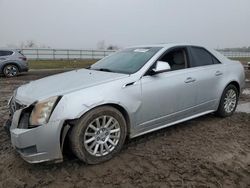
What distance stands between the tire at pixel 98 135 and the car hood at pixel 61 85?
42 cm

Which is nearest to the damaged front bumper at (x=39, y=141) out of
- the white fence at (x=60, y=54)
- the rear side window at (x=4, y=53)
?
the rear side window at (x=4, y=53)

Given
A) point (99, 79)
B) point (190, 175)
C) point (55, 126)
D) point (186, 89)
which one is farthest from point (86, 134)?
point (186, 89)

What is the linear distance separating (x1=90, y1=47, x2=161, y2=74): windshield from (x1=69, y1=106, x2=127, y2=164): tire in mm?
854

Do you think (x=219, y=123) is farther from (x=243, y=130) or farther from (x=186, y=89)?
(x=186, y=89)

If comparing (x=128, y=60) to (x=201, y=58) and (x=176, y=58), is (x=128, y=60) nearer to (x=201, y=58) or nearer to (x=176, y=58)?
(x=176, y=58)

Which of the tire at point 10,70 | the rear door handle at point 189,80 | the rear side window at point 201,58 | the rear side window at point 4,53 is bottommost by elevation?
the tire at point 10,70

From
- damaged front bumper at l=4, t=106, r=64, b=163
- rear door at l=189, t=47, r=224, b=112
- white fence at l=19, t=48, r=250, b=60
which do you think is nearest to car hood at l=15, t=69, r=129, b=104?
damaged front bumper at l=4, t=106, r=64, b=163

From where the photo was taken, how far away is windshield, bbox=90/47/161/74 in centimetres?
446

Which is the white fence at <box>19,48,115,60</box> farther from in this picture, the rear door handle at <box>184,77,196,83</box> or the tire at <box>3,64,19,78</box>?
the rear door handle at <box>184,77,196,83</box>

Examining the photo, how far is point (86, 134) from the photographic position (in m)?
3.62

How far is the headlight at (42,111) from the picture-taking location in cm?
335

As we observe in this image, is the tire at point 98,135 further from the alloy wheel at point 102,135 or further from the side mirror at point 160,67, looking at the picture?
the side mirror at point 160,67

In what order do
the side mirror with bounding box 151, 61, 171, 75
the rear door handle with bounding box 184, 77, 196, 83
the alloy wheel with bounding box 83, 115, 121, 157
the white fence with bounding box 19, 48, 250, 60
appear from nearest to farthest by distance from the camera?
1. the alloy wheel with bounding box 83, 115, 121, 157
2. the side mirror with bounding box 151, 61, 171, 75
3. the rear door handle with bounding box 184, 77, 196, 83
4. the white fence with bounding box 19, 48, 250, 60

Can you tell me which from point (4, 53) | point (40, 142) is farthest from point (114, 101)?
point (4, 53)
